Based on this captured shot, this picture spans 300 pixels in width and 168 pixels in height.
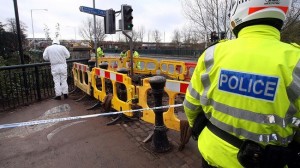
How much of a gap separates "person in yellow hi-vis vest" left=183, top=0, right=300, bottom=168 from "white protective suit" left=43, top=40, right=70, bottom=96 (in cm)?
685

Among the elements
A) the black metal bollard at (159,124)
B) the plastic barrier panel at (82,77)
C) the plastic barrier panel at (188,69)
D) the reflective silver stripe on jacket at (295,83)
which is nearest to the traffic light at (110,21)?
the plastic barrier panel at (82,77)

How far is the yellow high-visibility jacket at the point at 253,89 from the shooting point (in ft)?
4.80

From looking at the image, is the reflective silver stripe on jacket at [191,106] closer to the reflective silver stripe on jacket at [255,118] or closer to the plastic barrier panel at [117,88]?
the reflective silver stripe on jacket at [255,118]

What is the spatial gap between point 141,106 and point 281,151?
3.31 meters

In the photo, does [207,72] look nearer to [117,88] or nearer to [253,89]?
[253,89]

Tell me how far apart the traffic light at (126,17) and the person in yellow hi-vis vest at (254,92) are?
6349 millimetres

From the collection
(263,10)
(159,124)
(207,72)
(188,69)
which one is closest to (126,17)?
(188,69)

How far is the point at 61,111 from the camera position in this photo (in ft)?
21.1

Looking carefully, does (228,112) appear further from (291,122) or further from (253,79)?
(291,122)

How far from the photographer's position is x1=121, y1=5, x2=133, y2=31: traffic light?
7.72 meters

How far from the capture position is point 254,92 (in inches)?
59.3

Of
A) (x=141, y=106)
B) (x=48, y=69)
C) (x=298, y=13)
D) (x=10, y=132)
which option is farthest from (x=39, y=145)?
(x=298, y=13)

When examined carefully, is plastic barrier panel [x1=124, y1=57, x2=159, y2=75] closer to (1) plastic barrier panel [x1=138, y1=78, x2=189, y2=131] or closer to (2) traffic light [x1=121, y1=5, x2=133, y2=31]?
(2) traffic light [x1=121, y1=5, x2=133, y2=31]

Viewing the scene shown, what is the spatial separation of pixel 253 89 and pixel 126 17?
6868mm
